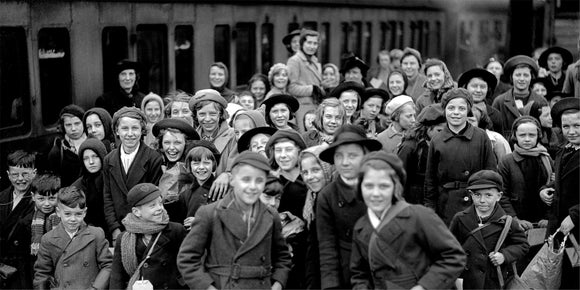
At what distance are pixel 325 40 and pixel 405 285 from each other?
10.6m

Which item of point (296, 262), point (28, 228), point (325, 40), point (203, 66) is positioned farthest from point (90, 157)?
point (325, 40)

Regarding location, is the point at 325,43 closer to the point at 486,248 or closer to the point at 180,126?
the point at 180,126

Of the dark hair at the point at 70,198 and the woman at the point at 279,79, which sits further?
the woman at the point at 279,79

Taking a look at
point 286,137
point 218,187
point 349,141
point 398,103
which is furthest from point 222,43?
point 349,141

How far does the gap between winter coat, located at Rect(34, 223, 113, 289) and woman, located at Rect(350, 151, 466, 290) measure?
2036 mm

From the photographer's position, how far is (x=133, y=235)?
16.8 ft

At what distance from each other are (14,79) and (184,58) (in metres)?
3.05

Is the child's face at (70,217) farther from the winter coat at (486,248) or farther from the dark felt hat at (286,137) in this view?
the winter coat at (486,248)

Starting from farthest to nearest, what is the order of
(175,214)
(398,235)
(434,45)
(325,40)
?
(434,45) → (325,40) → (175,214) → (398,235)

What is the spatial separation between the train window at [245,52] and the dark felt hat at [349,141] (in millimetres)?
6698

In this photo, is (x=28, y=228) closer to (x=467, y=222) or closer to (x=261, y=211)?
(x=261, y=211)

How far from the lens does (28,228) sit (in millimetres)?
5984

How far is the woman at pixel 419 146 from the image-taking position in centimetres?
658

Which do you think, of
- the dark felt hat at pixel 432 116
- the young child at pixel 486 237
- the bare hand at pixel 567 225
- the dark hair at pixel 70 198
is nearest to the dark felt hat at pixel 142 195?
the dark hair at pixel 70 198
